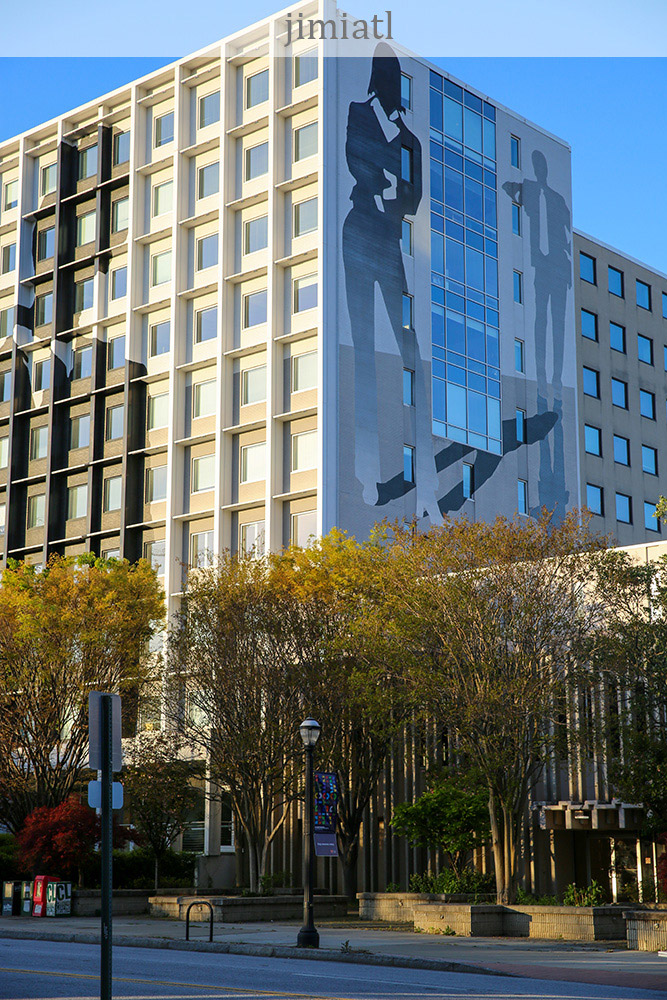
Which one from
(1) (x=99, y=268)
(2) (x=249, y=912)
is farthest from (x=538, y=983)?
(1) (x=99, y=268)

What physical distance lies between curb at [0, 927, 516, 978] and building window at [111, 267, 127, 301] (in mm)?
40337

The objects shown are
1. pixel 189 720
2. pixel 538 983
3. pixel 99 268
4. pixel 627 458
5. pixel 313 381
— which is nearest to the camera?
pixel 538 983

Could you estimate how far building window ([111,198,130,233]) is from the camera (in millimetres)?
65750

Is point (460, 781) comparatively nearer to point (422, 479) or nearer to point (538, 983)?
point (538, 983)

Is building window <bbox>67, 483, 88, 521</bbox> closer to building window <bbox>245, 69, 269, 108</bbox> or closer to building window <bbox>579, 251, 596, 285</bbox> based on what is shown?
building window <bbox>245, 69, 269, 108</bbox>

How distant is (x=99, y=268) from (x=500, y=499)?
24.5 m

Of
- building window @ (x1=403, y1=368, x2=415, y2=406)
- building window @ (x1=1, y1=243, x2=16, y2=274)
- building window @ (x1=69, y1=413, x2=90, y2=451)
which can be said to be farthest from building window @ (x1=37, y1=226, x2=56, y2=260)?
building window @ (x1=403, y1=368, x2=415, y2=406)

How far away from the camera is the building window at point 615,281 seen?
73.1m

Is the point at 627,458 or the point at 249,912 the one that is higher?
the point at 627,458

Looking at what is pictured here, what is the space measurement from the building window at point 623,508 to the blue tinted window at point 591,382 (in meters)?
5.91

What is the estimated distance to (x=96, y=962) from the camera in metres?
21.6

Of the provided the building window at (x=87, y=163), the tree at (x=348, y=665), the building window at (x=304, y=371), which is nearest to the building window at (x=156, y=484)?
the building window at (x=304, y=371)

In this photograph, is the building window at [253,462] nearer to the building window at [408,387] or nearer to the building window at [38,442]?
the building window at [408,387]

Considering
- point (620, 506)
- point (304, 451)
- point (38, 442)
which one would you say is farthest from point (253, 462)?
point (620, 506)
